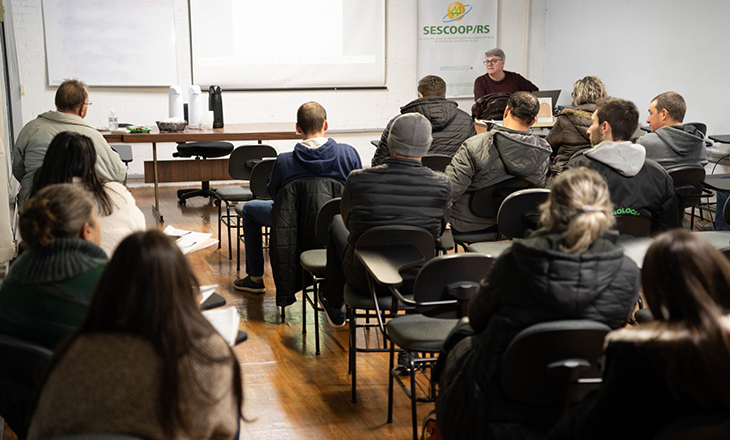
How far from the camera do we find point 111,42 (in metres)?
7.42

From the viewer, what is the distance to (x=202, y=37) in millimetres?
7789

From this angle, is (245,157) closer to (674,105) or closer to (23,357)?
(674,105)

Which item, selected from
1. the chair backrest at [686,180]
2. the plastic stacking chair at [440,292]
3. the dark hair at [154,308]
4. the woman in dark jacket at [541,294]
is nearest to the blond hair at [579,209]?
the woman in dark jacket at [541,294]

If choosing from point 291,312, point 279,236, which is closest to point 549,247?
point 279,236

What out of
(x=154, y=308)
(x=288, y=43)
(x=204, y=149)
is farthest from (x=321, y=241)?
(x=288, y=43)

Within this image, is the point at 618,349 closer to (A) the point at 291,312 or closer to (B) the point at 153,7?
(A) the point at 291,312

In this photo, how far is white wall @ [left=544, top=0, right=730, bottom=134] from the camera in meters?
6.14

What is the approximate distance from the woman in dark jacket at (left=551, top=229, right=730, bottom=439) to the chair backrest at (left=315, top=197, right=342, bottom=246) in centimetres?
203

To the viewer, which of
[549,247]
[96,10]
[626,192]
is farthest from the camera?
[96,10]

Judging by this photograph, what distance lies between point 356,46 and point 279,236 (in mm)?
5109

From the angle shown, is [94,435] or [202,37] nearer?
[94,435]

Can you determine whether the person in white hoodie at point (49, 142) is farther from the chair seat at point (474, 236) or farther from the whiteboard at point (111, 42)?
the whiteboard at point (111, 42)

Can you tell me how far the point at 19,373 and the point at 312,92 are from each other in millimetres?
6918

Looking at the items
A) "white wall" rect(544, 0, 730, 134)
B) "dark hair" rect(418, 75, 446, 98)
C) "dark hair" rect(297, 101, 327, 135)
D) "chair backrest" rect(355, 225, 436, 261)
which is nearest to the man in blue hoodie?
"dark hair" rect(297, 101, 327, 135)
